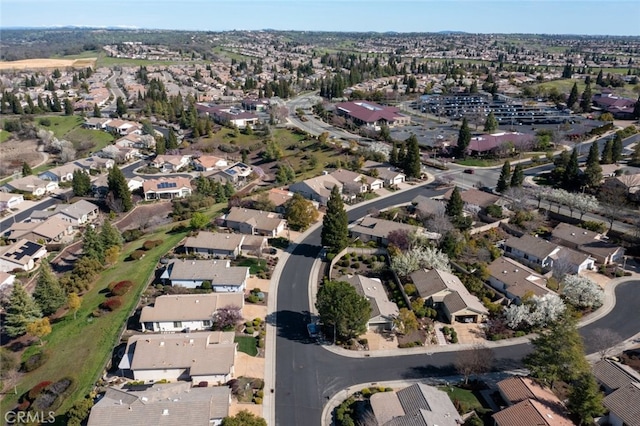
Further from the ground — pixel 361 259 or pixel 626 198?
pixel 626 198

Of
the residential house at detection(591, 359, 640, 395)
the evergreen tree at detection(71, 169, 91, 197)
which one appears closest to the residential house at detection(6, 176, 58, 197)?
the evergreen tree at detection(71, 169, 91, 197)

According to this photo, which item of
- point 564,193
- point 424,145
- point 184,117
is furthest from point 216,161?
point 564,193

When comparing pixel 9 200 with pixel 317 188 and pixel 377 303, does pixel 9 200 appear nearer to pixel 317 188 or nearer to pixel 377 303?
pixel 317 188

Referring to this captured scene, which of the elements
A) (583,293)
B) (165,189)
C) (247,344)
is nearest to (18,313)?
(247,344)

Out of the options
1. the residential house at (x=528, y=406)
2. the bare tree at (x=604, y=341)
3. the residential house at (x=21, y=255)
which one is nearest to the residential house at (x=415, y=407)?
the residential house at (x=528, y=406)

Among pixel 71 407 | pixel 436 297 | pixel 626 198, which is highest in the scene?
pixel 626 198

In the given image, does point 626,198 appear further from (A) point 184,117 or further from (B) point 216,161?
(A) point 184,117

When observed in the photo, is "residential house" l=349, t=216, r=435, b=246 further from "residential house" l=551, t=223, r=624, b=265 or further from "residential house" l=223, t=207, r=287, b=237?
"residential house" l=551, t=223, r=624, b=265
